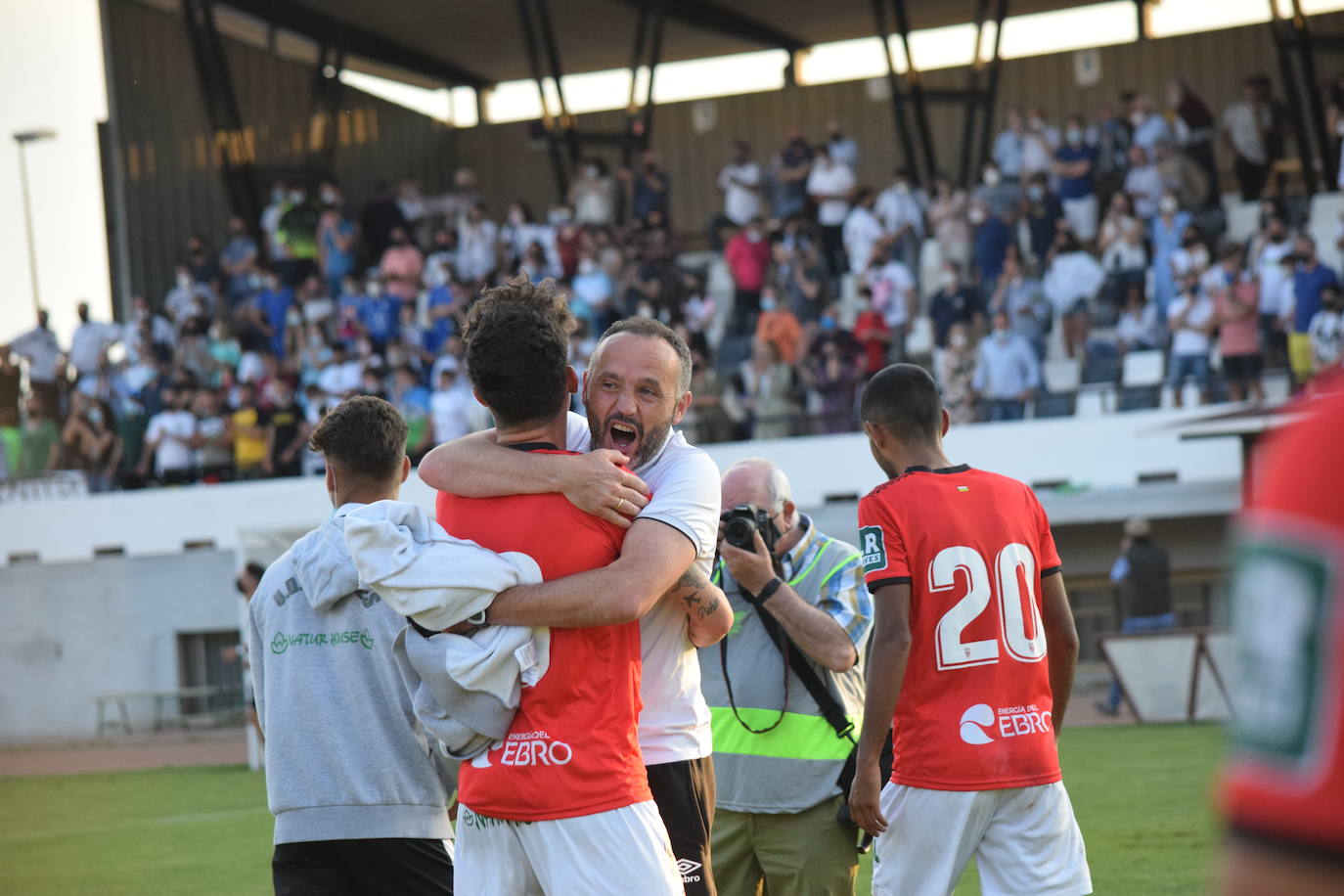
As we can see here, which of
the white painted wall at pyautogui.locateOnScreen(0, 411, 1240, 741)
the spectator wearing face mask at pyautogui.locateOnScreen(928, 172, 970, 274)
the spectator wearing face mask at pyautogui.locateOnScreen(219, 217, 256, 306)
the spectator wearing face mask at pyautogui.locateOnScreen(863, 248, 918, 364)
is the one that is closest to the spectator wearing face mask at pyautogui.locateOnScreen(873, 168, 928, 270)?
the spectator wearing face mask at pyautogui.locateOnScreen(928, 172, 970, 274)

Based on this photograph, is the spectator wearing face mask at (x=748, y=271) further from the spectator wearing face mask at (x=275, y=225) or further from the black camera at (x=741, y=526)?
the black camera at (x=741, y=526)

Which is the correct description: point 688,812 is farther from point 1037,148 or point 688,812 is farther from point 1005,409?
point 1037,148

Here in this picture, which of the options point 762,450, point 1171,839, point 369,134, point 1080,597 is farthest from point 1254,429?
point 369,134

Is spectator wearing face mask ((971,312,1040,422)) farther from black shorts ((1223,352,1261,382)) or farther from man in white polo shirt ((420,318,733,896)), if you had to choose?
man in white polo shirt ((420,318,733,896))

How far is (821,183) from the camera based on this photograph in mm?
22875

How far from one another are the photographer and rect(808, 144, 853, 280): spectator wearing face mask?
17700 millimetres

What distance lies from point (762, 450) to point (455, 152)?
17.1 m

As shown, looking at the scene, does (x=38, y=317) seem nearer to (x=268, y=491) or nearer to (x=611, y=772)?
(x=268, y=491)

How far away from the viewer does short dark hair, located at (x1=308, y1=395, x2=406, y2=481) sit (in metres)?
4.24

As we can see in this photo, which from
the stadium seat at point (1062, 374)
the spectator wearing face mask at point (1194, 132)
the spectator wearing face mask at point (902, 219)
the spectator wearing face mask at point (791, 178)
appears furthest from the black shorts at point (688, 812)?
the spectator wearing face mask at point (791, 178)

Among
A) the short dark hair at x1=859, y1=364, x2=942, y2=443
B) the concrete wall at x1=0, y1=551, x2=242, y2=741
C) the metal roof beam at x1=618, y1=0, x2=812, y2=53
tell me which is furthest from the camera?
the metal roof beam at x1=618, y1=0, x2=812, y2=53

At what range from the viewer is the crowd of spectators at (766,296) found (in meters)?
18.7

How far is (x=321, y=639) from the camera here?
4.22 metres

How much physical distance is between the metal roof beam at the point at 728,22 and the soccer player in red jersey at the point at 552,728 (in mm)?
26260
